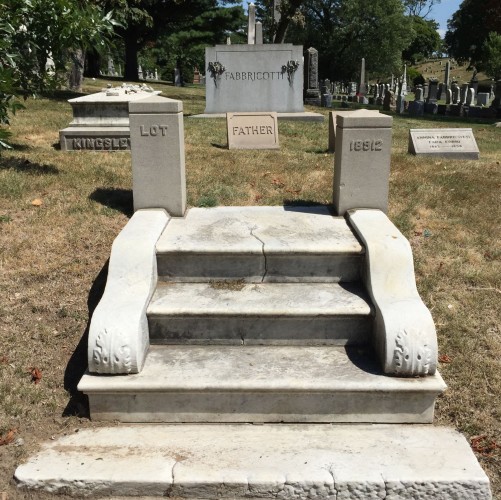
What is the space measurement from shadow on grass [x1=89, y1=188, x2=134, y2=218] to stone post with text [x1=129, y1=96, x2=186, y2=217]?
636 millimetres

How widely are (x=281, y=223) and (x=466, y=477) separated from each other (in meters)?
2.67

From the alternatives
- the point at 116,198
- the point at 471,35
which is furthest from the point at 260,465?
the point at 471,35

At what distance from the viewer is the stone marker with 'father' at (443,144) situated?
8938 mm

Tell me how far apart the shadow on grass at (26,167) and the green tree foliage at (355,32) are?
140ft

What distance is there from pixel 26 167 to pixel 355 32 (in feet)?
151

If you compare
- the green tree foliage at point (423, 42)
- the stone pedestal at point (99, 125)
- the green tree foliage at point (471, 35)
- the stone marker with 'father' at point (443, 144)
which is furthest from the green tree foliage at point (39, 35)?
the green tree foliage at point (423, 42)

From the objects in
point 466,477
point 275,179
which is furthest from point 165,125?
point 466,477

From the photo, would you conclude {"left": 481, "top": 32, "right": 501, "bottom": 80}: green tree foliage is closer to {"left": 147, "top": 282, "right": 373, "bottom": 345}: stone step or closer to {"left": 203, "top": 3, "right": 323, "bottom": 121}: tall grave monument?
{"left": 203, "top": 3, "right": 323, "bottom": 121}: tall grave monument

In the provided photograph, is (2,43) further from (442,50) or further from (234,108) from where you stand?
(442,50)

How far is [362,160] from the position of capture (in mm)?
4973

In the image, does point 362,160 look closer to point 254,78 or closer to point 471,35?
point 254,78

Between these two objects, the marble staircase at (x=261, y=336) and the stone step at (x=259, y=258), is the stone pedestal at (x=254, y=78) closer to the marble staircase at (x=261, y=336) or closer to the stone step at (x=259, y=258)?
the marble staircase at (x=261, y=336)

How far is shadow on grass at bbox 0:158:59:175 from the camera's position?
22.1 feet

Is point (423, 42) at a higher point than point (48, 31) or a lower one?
higher
